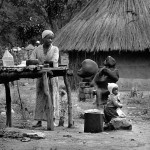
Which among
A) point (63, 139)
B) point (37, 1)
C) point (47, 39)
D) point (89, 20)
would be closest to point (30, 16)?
point (37, 1)

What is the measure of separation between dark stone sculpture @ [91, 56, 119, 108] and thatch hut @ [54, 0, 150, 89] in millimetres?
4950

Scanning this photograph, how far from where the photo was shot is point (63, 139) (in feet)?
22.7

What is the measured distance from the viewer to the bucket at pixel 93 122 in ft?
25.7

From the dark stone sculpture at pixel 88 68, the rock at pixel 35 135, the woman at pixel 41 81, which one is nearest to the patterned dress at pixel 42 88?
the woman at pixel 41 81

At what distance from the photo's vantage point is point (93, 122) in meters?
7.84

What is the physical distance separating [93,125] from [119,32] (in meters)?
9.49

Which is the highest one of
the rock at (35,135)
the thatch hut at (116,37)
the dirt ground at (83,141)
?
the thatch hut at (116,37)

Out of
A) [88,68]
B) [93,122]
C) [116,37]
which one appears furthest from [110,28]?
[93,122]

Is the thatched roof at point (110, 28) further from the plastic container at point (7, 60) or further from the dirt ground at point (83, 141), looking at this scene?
the plastic container at point (7, 60)

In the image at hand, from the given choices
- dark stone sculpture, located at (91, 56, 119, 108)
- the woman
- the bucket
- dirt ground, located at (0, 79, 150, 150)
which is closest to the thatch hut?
dark stone sculpture, located at (91, 56, 119, 108)

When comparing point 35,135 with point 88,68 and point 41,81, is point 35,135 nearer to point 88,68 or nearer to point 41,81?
point 41,81

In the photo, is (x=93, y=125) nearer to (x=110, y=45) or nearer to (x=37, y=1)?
(x=110, y=45)

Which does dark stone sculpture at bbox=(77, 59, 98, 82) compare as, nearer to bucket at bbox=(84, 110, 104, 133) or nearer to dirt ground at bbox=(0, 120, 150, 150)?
dirt ground at bbox=(0, 120, 150, 150)

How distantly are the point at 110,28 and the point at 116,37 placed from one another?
20.0 inches
